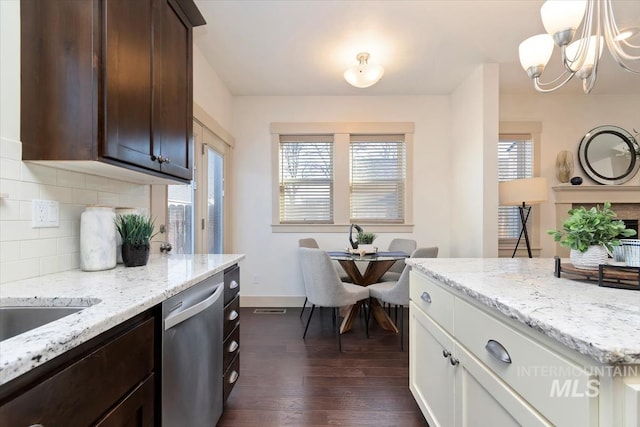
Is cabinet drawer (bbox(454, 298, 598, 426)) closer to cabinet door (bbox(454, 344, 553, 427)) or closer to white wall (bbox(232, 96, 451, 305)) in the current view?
cabinet door (bbox(454, 344, 553, 427))

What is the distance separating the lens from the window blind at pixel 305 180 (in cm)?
385

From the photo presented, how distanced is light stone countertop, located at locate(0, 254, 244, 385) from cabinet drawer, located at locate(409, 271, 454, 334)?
107 centimetres

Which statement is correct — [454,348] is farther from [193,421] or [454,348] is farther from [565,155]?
[565,155]

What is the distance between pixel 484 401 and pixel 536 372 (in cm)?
32

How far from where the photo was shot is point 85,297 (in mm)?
917

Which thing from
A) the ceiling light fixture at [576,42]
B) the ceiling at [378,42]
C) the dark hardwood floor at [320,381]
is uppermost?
the ceiling at [378,42]

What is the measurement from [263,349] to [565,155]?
13.5ft

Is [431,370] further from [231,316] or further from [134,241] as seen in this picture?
[134,241]

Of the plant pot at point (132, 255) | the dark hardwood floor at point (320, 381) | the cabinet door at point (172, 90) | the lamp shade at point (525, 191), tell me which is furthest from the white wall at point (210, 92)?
the lamp shade at point (525, 191)

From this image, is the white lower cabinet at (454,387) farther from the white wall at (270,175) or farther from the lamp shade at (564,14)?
the white wall at (270,175)

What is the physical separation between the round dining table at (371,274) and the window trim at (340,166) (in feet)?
2.63

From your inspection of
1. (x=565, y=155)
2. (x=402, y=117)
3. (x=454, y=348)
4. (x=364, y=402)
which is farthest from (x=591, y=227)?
(x=565, y=155)

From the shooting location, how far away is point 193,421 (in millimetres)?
1226

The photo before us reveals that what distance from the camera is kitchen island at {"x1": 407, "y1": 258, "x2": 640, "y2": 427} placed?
0.58 metres
